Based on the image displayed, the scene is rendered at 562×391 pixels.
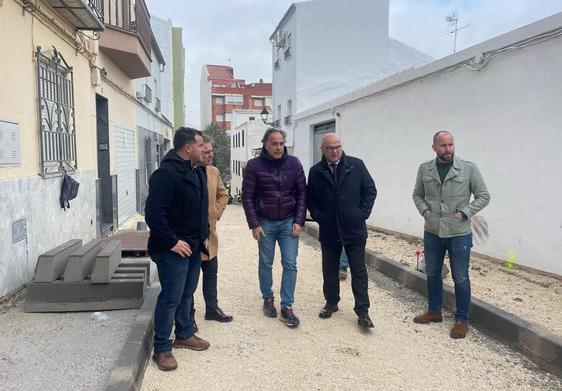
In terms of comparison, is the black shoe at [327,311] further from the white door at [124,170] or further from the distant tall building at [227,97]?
the distant tall building at [227,97]

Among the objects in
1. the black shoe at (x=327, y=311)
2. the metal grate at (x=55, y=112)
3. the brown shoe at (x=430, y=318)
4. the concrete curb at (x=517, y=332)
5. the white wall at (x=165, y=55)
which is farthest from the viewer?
the white wall at (x=165, y=55)

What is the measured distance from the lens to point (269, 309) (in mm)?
4652

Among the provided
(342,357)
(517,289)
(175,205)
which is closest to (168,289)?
(175,205)

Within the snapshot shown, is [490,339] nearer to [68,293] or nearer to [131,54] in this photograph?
[68,293]

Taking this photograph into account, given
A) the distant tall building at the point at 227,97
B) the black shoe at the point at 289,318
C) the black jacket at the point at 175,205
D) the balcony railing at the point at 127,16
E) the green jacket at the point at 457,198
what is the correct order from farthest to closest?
the distant tall building at the point at 227,97
the balcony railing at the point at 127,16
the black shoe at the point at 289,318
the green jacket at the point at 457,198
the black jacket at the point at 175,205

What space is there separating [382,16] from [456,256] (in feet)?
62.8

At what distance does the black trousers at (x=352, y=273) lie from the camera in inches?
171

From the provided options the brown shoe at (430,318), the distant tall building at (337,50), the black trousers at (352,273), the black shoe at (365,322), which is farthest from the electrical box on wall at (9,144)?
the distant tall building at (337,50)

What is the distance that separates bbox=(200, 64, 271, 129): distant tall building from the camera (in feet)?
198

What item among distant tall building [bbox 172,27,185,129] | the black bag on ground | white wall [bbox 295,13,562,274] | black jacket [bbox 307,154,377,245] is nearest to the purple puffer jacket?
black jacket [bbox 307,154,377,245]

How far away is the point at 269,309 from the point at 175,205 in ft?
6.19

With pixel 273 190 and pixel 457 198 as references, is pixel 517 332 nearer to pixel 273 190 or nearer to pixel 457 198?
pixel 457 198

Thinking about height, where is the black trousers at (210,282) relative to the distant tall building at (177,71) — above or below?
below

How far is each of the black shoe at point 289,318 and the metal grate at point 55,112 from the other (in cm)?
329
